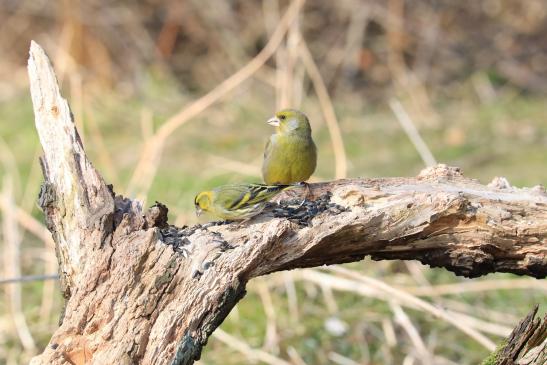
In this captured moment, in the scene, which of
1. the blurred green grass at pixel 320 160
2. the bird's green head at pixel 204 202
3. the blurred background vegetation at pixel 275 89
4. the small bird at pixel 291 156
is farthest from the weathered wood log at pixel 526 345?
the blurred background vegetation at pixel 275 89

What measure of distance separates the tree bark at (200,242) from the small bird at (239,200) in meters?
0.04

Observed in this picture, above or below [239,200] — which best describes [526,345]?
below

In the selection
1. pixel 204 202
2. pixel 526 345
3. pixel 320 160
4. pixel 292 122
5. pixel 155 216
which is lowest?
pixel 526 345

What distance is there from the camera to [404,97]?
948cm

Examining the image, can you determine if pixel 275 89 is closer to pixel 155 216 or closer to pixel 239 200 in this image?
pixel 239 200

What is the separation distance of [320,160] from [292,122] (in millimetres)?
3872

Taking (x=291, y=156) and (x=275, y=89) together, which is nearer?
(x=291, y=156)

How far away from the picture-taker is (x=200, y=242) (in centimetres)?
268

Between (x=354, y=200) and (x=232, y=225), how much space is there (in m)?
0.37

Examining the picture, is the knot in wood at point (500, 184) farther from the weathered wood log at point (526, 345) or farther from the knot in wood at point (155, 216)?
the knot in wood at point (155, 216)

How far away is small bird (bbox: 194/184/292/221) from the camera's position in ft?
9.37

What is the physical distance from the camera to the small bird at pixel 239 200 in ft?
9.37

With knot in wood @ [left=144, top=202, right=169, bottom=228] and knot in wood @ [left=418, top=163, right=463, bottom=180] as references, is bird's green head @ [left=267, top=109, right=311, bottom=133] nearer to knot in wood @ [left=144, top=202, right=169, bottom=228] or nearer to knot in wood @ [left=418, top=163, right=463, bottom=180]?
knot in wood @ [left=418, top=163, right=463, bottom=180]

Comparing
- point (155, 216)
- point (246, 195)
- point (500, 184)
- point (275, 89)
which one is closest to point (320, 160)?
point (275, 89)
